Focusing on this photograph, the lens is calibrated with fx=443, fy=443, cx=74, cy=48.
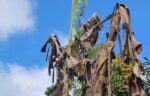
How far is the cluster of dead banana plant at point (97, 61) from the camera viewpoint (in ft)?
20.4

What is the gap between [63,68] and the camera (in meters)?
7.69

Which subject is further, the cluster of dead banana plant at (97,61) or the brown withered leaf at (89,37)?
the brown withered leaf at (89,37)

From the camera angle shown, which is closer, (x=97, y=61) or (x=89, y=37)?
(x=97, y=61)

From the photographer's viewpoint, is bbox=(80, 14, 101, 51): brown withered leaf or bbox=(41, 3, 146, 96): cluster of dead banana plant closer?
bbox=(41, 3, 146, 96): cluster of dead banana plant

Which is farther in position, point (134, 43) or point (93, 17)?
point (93, 17)

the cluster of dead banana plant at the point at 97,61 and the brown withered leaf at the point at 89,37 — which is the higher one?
the brown withered leaf at the point at 89,37

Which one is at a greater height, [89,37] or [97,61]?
[89,37]

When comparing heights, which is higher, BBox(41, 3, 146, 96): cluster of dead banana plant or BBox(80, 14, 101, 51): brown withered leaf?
BBox(80, 14, 101, 51): brown withered leaf

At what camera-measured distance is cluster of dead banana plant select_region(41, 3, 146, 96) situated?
20.4 ft

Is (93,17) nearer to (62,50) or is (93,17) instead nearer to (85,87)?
(62,50)

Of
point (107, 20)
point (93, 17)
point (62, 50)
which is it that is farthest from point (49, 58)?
point (107, 20)

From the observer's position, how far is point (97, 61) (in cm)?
658

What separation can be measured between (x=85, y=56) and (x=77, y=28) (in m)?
0.63

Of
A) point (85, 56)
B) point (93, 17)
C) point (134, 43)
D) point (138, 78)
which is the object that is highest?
point (93, 17)
